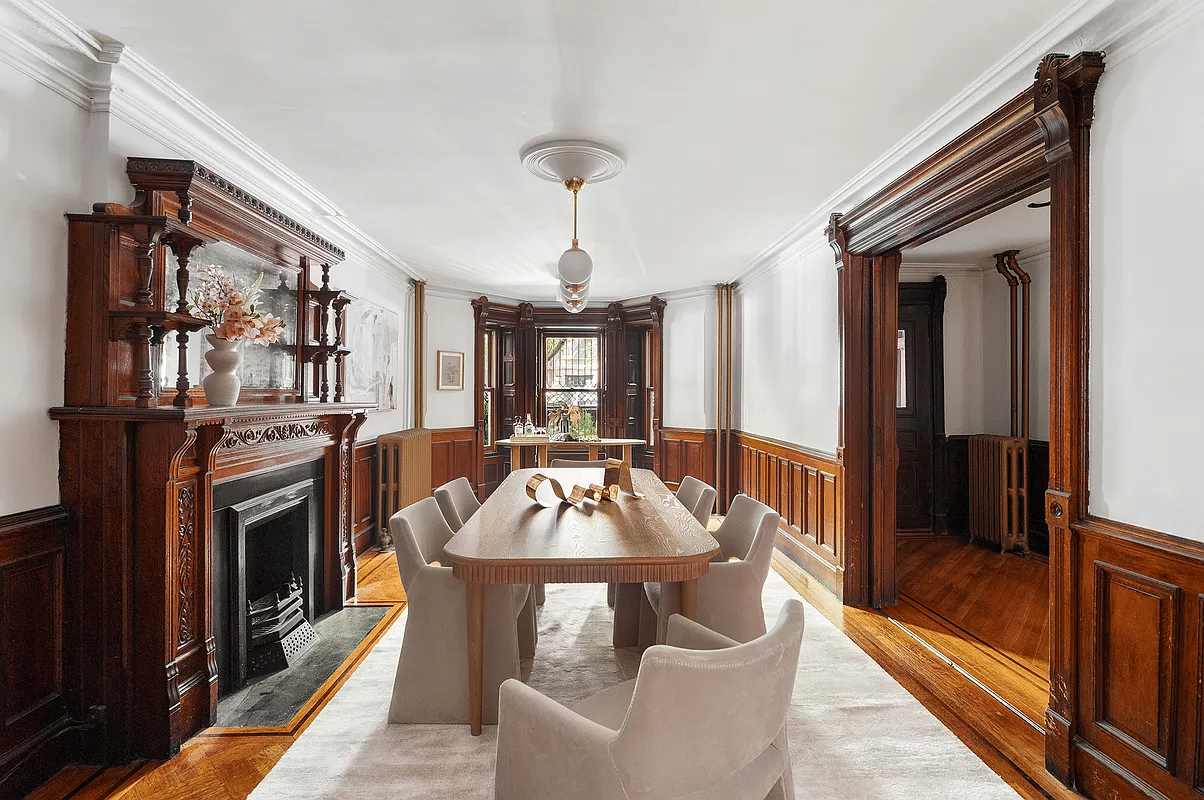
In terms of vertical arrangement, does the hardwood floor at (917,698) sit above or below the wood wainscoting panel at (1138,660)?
below

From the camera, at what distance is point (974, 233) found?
5188 millimetres

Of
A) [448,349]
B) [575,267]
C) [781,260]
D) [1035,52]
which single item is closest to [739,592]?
[575,267]

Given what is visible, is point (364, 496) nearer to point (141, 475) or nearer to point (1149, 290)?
point (141, 475)

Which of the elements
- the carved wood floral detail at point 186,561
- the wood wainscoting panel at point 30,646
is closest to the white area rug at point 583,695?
the carved wood floral detail at point 186,561

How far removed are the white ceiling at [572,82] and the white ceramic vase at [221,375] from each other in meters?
1.06

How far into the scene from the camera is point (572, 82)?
269 cm

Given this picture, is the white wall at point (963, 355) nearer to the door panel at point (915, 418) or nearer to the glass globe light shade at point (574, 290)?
the door panel at point (915, 418)

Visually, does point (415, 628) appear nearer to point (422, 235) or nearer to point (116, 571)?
point (116, 571)

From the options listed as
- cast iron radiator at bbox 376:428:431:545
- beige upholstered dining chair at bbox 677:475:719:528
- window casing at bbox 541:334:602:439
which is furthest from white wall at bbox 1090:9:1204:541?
window casing at bbox 541:334:602:439

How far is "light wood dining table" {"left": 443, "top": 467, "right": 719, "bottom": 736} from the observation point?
93.2 inches

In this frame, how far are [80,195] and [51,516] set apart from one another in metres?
1.21

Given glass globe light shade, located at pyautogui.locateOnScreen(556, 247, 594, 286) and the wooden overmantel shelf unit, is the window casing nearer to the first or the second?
glass globe light shade, located at pyautogui.locateOnScreen(556, 247, 594, 286)

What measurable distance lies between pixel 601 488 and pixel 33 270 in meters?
2.56

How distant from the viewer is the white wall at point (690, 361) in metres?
7.62
